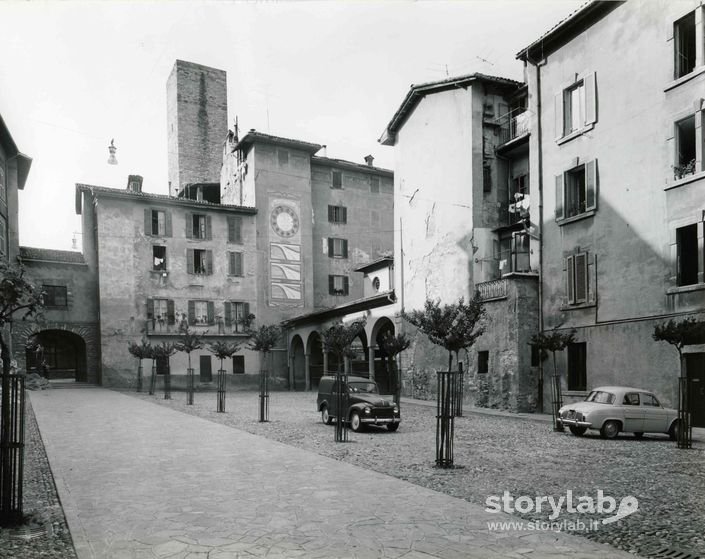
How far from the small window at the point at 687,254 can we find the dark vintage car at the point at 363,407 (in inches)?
348

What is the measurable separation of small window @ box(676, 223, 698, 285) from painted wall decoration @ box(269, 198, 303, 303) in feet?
96.0

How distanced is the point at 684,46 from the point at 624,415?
10.6 meters

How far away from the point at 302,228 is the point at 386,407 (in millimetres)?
28630

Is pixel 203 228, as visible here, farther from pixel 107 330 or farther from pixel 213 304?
pixel 107 330

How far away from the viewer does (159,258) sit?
4006 cm

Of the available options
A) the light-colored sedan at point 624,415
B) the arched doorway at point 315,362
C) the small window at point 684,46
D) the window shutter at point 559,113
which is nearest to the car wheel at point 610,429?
the light-colored sedan at point 624,415

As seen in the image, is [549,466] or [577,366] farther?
[577,366]

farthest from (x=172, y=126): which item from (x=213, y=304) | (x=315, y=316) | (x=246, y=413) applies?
(x=246, y=413)

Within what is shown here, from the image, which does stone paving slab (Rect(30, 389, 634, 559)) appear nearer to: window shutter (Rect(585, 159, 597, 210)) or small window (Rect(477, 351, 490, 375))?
window shutter (Rect(585, 159, 597, 210))

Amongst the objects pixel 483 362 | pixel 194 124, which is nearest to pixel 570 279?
pixel 483 362

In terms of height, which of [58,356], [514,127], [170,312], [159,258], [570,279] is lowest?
[58,356]

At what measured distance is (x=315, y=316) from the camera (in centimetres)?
3738

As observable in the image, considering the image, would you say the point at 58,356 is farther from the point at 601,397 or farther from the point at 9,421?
the point at 9,421

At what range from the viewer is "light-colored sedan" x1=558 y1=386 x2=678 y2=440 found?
1487cm
